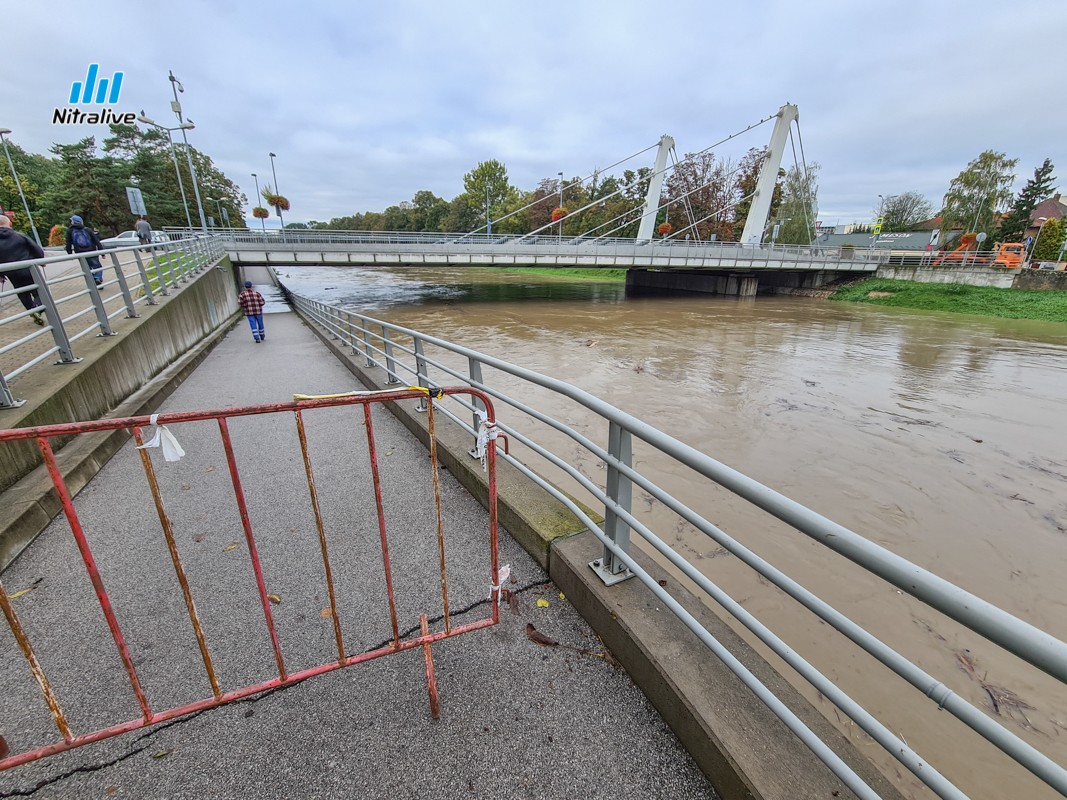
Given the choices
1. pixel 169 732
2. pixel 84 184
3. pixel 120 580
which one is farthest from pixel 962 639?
pixel 84 184

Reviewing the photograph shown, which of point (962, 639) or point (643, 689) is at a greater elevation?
point (643, 689)

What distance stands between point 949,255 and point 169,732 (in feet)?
157

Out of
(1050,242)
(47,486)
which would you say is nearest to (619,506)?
(47,486)

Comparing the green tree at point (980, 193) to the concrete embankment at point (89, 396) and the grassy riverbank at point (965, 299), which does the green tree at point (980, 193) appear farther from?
the concrete embankment at point (89, 396)

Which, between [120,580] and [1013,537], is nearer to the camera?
[120,580]

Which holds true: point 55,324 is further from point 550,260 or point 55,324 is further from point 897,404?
point 550,260

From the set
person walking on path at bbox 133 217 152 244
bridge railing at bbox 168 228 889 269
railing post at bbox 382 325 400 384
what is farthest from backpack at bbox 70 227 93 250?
bridge railing at bbox 168 228 889 269

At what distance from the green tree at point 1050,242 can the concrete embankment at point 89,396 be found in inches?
2069

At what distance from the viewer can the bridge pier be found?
112ft

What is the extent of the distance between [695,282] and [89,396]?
126 feet

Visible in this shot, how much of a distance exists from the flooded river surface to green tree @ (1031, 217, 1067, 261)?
28878 millimetres

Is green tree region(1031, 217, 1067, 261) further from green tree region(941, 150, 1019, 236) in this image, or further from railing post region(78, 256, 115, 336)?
railing post region(78, 256, 115, 336)

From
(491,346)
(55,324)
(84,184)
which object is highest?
(84,184)

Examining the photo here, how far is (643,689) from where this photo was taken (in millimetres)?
1995
